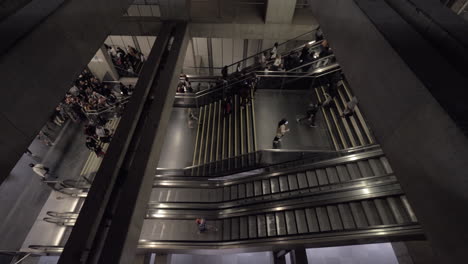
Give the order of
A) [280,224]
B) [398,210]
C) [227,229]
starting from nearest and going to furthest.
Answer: [398,210]
[280,224]
[227,229]

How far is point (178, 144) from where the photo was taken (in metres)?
8.11

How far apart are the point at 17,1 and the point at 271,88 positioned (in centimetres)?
810

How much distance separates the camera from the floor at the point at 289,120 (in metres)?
6.90

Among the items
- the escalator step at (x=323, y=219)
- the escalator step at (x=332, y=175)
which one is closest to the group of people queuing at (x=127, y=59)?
the escalator step at (x=332, y=175)

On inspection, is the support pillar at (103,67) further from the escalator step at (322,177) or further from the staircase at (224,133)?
the escalator step at (322,177)

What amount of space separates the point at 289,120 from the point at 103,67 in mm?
11170

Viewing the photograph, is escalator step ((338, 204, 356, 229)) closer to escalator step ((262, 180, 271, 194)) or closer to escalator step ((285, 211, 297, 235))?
escalator step ((285, 211, 297, 235))

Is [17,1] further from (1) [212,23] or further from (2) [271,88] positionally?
(2) [271,88]

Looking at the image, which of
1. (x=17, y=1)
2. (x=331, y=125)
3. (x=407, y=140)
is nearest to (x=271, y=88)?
(x=331, y=125)

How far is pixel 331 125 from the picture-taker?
22.6 ft

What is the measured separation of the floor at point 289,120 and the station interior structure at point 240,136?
0.06 meters

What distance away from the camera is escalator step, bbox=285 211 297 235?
4660mm

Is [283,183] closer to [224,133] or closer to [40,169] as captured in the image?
[224,133]

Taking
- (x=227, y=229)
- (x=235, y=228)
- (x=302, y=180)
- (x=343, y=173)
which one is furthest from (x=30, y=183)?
(x=343, y=173)
